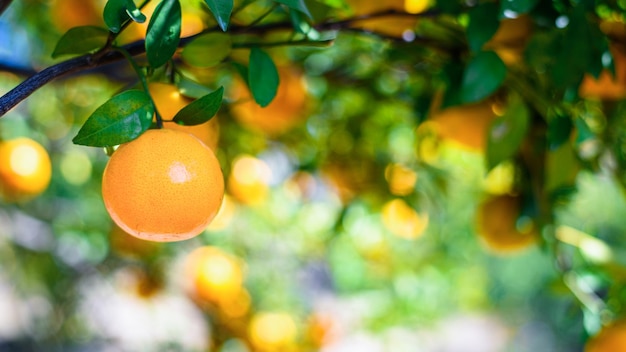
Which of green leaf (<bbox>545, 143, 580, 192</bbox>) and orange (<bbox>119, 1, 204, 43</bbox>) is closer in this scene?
green leaf (<bbox>545, 143, 580, 192</bbox>)

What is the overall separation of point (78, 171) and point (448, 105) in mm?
950

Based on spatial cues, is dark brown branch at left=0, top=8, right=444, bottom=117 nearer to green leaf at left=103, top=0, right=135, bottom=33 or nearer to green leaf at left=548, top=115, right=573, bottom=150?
green leaf at left=103, top=0, right=135, bottom=33

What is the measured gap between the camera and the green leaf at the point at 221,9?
0.30 meters

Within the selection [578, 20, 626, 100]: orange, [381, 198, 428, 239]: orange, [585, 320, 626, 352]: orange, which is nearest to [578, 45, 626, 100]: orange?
[578, 20, 626, 100]: orange

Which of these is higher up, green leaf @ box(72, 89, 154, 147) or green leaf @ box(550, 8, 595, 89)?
green leaf @ box(72, 89, 154, 147)

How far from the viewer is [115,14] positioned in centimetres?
31

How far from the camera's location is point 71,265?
141 cm

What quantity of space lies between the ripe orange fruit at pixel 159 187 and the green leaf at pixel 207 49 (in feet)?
0.31

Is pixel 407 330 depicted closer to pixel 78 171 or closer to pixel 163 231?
pixel 78 171

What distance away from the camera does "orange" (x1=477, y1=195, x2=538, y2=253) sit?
2.46ft

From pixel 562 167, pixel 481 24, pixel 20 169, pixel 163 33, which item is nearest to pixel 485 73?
pixel 481 24

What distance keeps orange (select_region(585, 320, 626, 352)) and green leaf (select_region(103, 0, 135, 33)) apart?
1.80ft

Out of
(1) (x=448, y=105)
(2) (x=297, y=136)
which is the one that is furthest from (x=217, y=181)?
(2) (x=297, y=136)

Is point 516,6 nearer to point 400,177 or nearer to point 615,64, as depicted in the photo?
point 615,64
